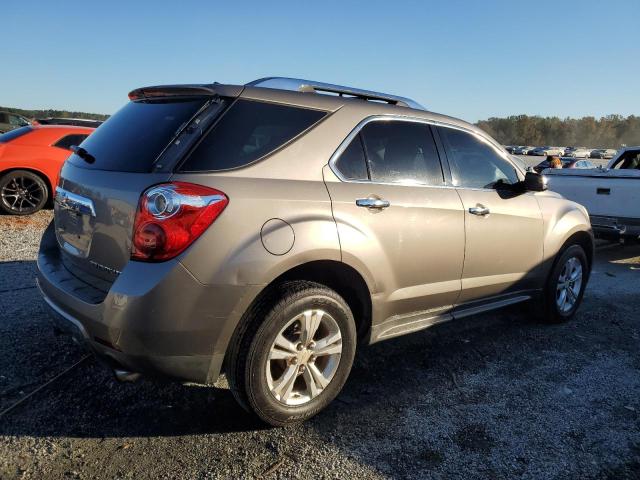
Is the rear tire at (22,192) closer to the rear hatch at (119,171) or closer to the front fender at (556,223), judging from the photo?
the rear hatch at (119,171)

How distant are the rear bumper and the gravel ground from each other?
0.44 m

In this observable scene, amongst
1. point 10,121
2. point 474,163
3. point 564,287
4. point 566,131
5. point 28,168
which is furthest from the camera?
point 566,131

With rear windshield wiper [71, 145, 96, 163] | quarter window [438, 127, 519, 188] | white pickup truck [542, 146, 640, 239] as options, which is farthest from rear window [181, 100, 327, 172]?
white pickup truck [542, 146, 640, 239]

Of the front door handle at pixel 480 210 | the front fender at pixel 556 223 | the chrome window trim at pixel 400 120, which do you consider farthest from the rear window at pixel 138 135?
the front fender at pixel 556 223

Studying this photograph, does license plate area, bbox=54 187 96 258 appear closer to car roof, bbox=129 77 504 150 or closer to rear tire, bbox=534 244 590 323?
car roof, bbox=129 77 504 150

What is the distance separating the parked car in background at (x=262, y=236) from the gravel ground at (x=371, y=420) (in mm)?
293

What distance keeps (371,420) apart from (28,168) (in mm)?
7715

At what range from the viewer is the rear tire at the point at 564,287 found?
4.63m

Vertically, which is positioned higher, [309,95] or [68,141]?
[309,95]

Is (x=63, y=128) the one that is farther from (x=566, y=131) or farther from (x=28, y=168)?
(x=566, y=131)

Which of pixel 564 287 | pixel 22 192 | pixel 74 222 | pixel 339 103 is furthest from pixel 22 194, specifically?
pixel 564 287

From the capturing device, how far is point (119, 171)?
2656 mm

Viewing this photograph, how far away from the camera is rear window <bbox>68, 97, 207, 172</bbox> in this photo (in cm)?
265

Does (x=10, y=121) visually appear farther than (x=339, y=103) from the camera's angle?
Yes
